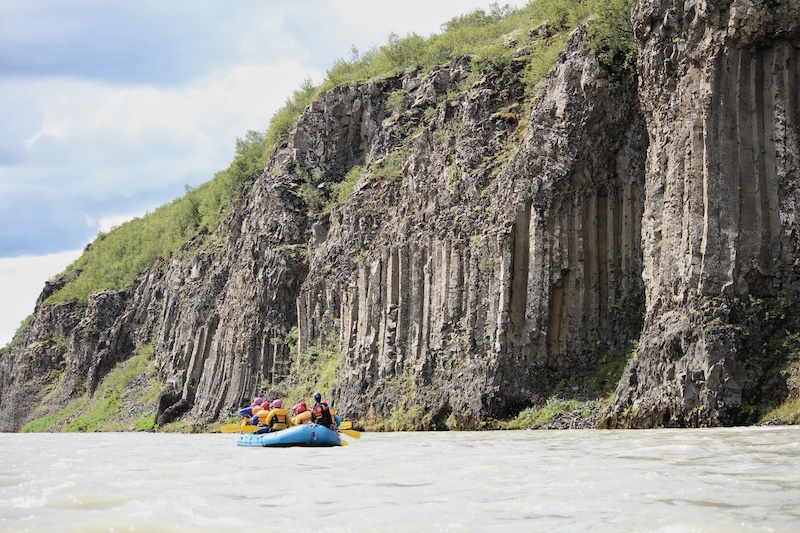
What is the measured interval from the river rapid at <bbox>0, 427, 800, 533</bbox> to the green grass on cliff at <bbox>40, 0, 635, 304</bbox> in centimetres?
2011

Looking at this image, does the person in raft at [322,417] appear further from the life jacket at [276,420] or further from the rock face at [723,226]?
the rock face at [723,226]

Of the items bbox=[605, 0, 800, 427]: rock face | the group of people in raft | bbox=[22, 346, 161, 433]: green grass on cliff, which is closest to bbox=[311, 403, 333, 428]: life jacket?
the group of people in raft

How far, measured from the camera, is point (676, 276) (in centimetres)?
2616

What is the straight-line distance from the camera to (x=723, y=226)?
25.0 meters

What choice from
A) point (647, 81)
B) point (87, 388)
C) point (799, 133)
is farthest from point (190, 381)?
point (799, 133)

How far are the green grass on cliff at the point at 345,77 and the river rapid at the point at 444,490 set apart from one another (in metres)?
→ 20.1

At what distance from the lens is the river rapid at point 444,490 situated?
9.75m

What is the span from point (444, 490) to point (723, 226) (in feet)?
51.5

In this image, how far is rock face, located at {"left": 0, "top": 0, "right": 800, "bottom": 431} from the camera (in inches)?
979

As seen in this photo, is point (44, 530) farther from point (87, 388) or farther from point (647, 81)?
point (87, 388)

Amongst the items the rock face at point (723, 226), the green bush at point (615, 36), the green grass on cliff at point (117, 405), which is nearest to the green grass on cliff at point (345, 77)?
the green bush at point (615, 36)

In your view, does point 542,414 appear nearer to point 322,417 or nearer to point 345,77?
point 322,417

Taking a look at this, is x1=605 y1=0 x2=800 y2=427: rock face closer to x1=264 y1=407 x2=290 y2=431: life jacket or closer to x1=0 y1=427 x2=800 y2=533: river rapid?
x1=0 y1=427 x2=800 y2=533: river rapid

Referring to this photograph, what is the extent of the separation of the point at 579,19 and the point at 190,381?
35442 mm
